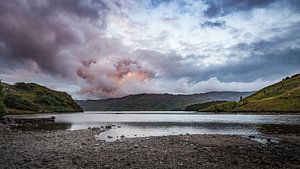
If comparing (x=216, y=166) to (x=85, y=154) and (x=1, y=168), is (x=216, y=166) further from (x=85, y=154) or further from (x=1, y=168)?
(x=1, y=168)

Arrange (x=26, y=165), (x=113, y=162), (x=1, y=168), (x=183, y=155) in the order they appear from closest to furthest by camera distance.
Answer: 1. (x=1, y=168)
2. (x=26, y=165)
3. (x=113, y=162)
4. (x=183, y=155)

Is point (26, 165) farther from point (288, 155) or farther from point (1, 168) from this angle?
point (288, 155)

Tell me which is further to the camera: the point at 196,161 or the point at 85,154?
the point at 85,154

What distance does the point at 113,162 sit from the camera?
95.7 ft

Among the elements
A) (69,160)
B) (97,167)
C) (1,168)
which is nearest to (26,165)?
(1,168)

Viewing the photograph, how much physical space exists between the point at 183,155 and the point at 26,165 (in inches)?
605

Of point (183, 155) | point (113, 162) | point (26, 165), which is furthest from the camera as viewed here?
point (183, 155)

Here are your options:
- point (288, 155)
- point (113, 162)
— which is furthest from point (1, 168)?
point (288, 155)

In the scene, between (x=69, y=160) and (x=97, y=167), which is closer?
(x=97, y=167)

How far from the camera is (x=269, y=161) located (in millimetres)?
30531

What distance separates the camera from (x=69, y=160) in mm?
30062

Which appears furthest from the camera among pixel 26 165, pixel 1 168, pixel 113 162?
pixel 113 162

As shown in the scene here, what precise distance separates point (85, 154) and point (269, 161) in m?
18.6

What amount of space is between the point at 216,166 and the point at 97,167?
400 inches
